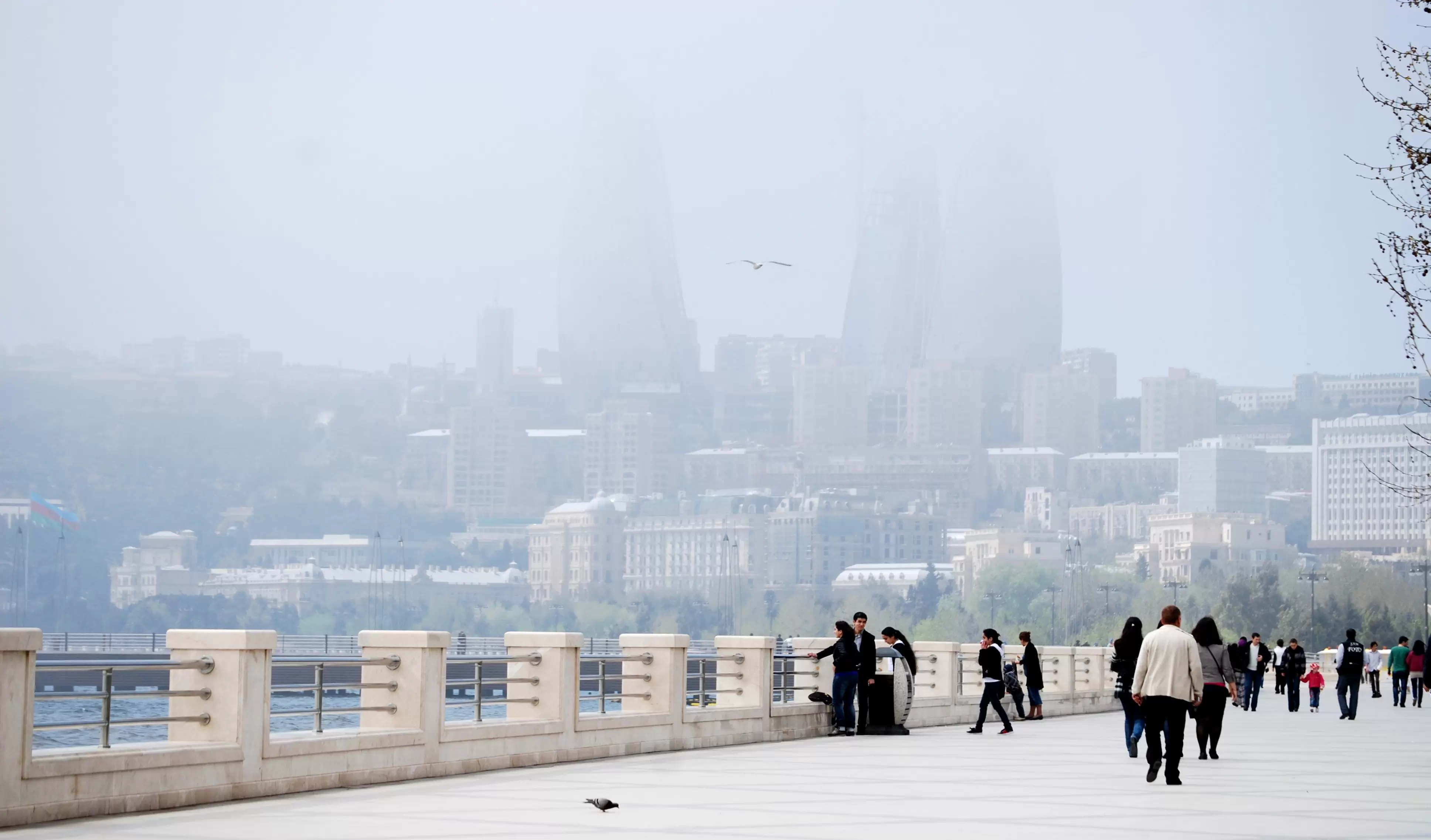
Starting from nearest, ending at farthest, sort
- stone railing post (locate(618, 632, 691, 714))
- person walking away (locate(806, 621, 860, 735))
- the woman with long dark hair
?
1. stone railing post (locate(618, 632, 691, 714))
2. person walking away (locate(806, 621, 860, 735))
3. the woman with long dark hair

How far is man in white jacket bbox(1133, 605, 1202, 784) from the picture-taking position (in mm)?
16969

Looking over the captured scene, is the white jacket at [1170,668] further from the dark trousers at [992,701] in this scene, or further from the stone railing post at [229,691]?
the dark trousers at [992,701]

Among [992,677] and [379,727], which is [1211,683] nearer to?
[992,677]

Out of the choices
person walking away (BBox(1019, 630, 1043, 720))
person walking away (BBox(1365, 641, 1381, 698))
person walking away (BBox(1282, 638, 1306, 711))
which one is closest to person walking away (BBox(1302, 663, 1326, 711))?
person walking away (BBox(1282, 638, 1306, 711))

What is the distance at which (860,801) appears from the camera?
1564 centimetres

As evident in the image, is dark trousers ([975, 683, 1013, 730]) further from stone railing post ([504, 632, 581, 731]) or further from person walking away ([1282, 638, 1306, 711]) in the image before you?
person walking away ([1282, 638, 1306, 711])

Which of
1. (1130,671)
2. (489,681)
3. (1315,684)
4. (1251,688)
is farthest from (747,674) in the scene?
(1251,688)

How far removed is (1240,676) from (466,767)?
28.2 metres

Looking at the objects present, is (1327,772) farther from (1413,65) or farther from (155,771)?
(155,771)

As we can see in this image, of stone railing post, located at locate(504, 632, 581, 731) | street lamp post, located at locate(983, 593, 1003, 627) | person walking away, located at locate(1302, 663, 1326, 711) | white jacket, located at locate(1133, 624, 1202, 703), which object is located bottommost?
street lamp post, located at locate(983, 593, 1003, 627)

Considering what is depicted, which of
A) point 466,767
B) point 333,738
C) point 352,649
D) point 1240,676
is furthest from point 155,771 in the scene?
point 352,649

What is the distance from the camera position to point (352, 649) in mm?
155750

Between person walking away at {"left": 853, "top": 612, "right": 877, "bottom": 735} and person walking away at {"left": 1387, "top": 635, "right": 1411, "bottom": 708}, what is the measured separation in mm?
18322

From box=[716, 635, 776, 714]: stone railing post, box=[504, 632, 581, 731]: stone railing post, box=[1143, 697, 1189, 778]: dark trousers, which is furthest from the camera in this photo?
box=[716, 635, 776, 714]: stone railing post
